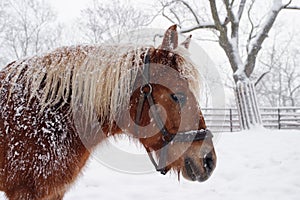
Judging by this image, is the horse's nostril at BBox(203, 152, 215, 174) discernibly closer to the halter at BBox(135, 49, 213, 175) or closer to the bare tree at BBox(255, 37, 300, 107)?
the halter at BBox(135, 49, 213, 175)

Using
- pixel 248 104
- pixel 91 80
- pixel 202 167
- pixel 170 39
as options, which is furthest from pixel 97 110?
pixel 248 104

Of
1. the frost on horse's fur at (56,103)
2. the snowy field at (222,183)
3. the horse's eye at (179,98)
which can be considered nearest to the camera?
the frost on horse's fur at (56,103)

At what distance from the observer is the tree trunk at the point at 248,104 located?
1141 cm

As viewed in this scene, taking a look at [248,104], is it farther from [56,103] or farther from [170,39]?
[56,103]

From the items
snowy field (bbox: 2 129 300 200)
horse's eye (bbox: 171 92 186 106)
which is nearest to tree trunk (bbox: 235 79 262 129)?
snowy field (bbox: 2 129 300 200)

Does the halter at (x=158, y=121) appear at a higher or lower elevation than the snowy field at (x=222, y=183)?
higher

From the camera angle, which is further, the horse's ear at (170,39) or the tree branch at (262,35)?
the tree branch at (262,35)

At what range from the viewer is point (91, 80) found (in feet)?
6.93

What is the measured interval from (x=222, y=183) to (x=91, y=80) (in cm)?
358

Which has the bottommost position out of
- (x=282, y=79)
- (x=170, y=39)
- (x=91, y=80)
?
(x=282, y=79)

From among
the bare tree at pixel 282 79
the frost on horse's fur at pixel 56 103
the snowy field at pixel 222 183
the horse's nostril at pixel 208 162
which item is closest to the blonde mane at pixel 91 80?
the frost on horse's fur at pixel 56 103

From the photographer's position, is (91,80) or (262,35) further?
(262,35)

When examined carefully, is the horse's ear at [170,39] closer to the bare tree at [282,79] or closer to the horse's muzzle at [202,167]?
the horse's muzzle at [202,167]

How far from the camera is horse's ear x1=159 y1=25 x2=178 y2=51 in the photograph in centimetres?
211
